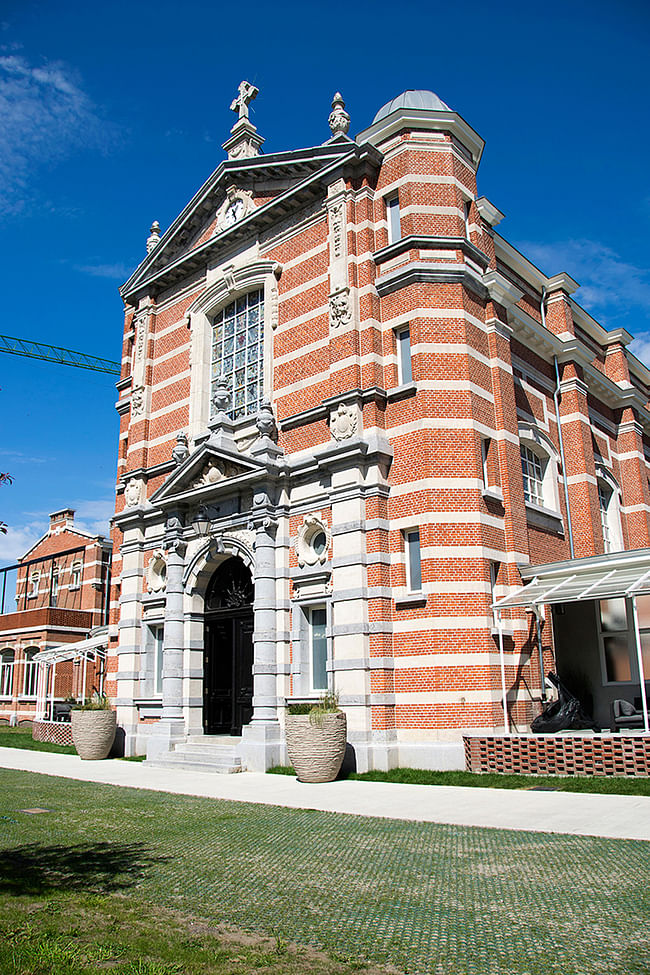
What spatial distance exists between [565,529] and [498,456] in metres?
4.69

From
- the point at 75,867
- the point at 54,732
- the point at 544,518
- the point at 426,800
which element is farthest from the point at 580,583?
the point at 54,732

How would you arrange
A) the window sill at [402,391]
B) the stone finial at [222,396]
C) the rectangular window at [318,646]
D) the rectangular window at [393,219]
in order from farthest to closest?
the stone finial at [222,396] < the rectangular window at [393,219] < the rectangular window at [318,646] < the window sill at [402,391]

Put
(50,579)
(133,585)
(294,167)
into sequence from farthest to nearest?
A: (50,579) → (133,585) → (294,167)

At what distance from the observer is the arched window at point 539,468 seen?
1938 cm

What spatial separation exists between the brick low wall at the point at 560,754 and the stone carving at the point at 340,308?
8887 mm

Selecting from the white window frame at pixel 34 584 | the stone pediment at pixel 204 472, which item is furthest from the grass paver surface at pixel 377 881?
the white window frame at pixel 34 584

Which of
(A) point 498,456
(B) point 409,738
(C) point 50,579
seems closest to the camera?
(B) point 409,738

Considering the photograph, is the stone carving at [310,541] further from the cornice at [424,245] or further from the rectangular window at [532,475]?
the cornice at [424,245]

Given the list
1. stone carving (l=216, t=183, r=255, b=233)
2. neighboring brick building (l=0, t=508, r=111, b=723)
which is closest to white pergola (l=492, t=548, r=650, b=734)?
stone carving (l=216, t=183, r=255, b=233)

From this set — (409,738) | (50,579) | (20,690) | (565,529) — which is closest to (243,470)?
(409,738)

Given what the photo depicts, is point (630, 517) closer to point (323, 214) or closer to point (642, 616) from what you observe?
point (642, 616)

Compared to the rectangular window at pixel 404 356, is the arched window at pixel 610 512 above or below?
below

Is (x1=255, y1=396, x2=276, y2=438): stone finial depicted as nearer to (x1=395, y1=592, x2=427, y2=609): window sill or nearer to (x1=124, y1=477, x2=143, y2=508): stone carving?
(x1=395, y1=592, x2=427, y2=609): window sill

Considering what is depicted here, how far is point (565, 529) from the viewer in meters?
20.1
